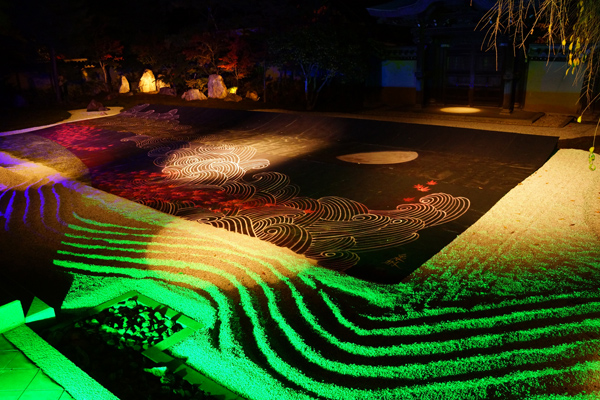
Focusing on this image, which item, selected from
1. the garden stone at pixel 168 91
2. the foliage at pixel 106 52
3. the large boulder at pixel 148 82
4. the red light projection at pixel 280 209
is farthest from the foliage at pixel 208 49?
the red light projection at pixel 280 209

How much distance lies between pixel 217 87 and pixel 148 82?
4.61 meters

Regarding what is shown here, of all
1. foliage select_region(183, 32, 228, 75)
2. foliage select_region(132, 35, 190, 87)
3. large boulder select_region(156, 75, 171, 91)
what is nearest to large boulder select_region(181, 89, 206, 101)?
foliage select_region(183, 32, 228, 75)

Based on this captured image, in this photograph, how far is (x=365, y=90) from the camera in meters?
14.1

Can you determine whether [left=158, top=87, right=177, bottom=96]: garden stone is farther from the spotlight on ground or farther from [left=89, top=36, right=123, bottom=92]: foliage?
the spotlight on ground

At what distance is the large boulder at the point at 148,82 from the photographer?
61.8 ft

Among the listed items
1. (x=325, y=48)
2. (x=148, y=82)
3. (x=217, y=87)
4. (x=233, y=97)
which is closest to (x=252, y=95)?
(x=233, y=97)

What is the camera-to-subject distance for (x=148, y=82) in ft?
62.1

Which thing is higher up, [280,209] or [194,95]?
[194,95]

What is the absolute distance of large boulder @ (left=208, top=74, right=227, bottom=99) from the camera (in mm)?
16000

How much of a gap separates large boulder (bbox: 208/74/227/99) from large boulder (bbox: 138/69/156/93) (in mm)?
4116

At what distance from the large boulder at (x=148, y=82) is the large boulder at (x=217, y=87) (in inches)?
Result: 162

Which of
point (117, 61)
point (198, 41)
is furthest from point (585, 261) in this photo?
point (117, 61)

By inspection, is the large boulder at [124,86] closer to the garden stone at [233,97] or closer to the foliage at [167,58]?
the foliage at [167,58]

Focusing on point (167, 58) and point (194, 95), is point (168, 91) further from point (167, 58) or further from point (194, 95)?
point (194, 95)
